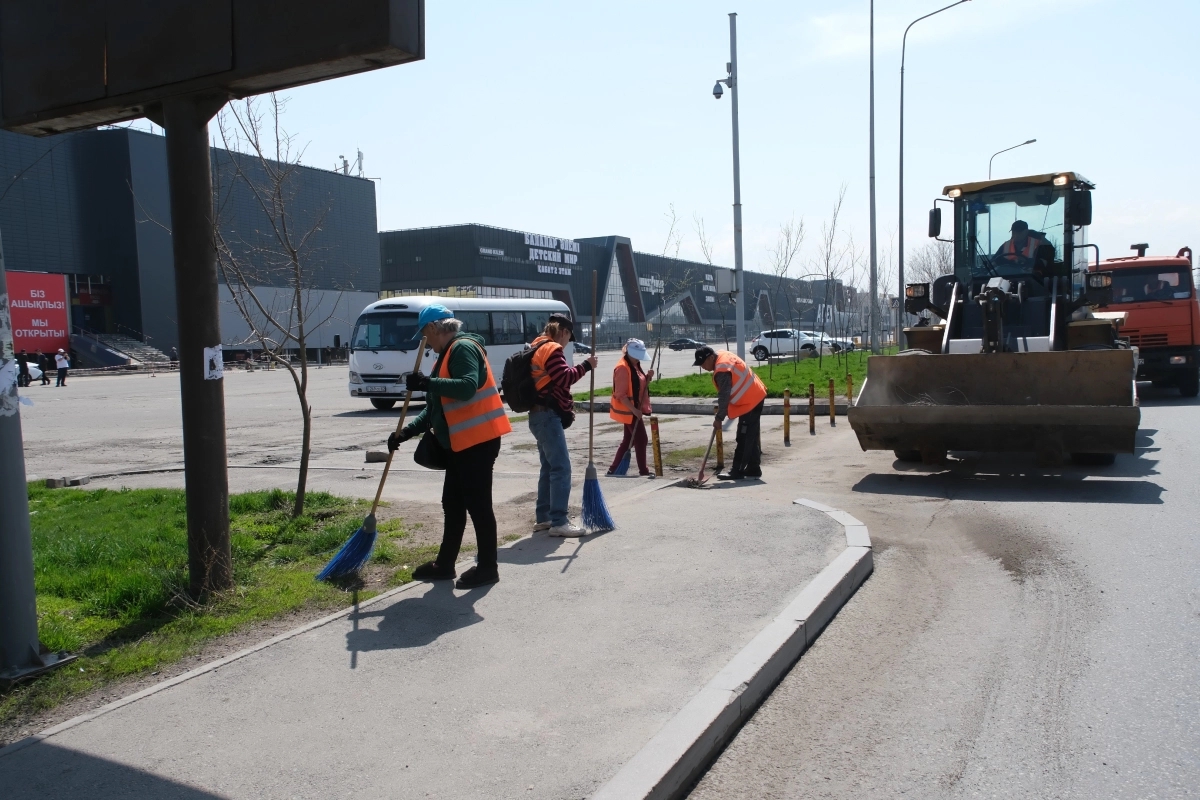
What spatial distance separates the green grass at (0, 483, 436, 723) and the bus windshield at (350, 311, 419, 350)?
14.3 meters

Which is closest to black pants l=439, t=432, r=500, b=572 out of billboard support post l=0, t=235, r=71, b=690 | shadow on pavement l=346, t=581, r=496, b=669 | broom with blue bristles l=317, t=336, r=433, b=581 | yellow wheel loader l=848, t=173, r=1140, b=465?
shadow on pavement l=346, t=581, r=496, b=669

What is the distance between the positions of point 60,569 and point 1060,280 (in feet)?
37.5

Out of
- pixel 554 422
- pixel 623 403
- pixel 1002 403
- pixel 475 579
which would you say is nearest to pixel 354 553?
pixel 475 579

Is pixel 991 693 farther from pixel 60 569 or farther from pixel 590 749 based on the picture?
pixel 60 569

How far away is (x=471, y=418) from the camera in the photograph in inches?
222

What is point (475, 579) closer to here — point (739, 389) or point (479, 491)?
point (479, 491)

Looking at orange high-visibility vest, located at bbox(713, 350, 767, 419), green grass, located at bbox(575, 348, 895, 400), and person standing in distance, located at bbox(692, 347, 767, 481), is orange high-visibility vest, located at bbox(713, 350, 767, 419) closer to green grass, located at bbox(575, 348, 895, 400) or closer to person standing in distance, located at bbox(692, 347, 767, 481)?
person standing in distance, located at bbox(692, 347, 767, 481)

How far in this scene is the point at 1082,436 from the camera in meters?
9.09

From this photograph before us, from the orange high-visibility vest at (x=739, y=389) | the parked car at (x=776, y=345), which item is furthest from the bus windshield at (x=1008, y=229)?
the parked car at (x=776, y=345)

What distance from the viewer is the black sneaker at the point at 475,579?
5688 millimetres

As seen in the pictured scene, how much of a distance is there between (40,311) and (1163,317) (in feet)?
174

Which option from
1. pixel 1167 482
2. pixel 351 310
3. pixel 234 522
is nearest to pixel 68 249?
pixel 351 310

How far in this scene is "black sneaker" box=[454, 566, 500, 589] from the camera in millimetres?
5688

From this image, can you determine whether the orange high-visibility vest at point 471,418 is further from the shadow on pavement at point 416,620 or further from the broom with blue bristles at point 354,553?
the shadow on pavement at point 416,620
